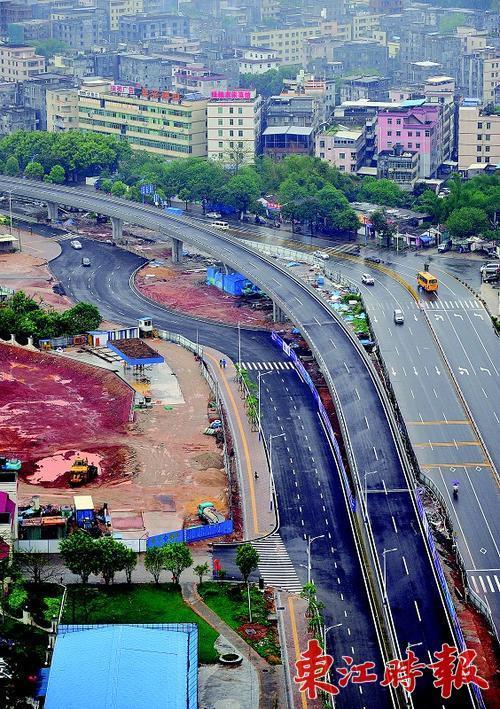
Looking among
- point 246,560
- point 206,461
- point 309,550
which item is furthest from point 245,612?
point 206,461

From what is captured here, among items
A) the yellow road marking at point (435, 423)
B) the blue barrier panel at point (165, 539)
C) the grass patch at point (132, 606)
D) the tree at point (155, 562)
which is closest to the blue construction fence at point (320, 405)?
the yellow road marking at point (435, 423)

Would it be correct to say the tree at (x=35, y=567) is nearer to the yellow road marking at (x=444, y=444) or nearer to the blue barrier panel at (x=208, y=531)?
the blue barrier panel at (x=208, y=531)

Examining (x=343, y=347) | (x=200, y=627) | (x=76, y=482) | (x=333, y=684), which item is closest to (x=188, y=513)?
(x=76, y=482)

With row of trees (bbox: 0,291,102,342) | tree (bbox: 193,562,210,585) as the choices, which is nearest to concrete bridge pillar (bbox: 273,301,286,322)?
row of trees (bbox: 0,291,102,342)

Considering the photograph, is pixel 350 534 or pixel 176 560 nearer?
pixel 176 560

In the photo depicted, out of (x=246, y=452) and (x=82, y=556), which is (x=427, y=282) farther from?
(x=82, y=556)

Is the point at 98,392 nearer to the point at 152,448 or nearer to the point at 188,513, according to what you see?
the point at 152,448
